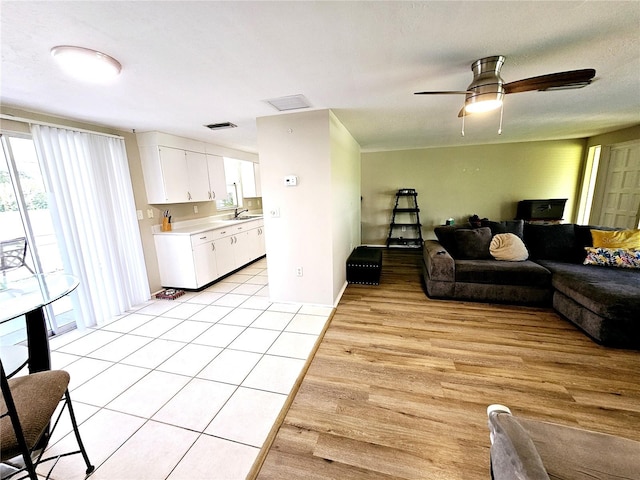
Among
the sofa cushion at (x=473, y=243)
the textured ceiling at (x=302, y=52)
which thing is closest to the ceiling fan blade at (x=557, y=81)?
the textured ceiling at (x=302, y=52)

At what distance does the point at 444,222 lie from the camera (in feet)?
19.1

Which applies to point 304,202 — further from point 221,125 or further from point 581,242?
point 581,242

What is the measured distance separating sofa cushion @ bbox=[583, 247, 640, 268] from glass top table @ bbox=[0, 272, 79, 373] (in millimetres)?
4808

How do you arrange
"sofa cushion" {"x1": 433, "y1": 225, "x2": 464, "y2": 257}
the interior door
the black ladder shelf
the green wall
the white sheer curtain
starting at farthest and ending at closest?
1. the black ladder shelf
2. the green wall
3. the interior door
4. "sofa cushion" {"x1": 433, "y1": 225, "x2": 464, "y2": 257}
5. the white sheer curtain

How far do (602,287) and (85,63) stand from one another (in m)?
4.43

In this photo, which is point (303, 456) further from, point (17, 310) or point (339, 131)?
point (339, 131)

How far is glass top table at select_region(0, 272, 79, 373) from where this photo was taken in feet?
3.96

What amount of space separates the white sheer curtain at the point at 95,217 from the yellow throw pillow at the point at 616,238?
5.90 meters

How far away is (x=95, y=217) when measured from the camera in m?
2.88

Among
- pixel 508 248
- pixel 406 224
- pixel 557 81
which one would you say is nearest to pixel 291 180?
pixel 557 81

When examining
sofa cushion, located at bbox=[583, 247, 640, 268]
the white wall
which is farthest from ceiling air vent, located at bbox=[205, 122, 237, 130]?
sofa cushion, located at bbox=[583, 247, 640, 268]

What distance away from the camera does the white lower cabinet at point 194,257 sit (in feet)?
11.7

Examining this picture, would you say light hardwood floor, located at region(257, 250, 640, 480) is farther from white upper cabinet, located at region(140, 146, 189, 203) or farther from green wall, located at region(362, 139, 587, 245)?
green wall, located at region(362, 139, 587, 245)

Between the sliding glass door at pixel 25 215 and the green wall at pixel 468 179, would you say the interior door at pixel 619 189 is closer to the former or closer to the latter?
the green wall at pixel 468 179
